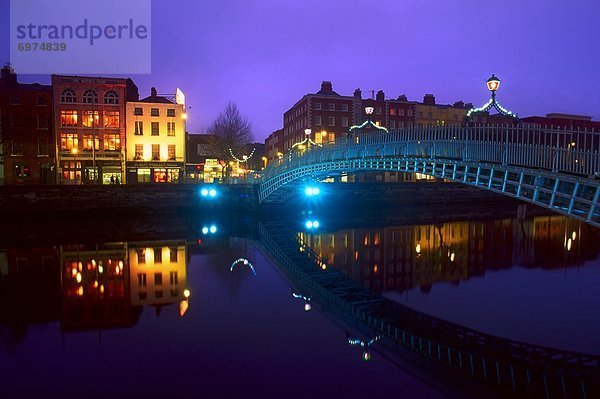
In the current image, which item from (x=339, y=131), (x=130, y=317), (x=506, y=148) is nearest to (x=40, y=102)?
(x=339, y=131)

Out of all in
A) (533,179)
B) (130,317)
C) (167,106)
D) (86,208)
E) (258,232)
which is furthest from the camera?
(167,106)

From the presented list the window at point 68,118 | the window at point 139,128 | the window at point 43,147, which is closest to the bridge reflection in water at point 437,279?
the window at point 139,128

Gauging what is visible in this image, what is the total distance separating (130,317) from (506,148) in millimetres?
12342

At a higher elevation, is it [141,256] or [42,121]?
[42,121]

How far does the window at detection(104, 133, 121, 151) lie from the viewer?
45.2 m

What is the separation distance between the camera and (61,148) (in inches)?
1736

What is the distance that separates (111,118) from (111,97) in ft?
7.71

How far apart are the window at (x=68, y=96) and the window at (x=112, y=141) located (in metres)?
5.04

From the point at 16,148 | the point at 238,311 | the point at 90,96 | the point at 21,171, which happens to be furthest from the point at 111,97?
the point at 238,311

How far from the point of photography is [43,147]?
45.0 meters

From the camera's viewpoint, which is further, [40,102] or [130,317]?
[40,102]

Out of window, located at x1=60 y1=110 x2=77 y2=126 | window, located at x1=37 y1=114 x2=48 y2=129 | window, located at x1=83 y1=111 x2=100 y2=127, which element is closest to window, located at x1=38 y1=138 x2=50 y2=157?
window, located at x1=37 y1=114 x2=48 y2=129

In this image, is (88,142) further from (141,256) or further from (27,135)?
(141,256)

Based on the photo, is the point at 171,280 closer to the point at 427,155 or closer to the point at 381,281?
the point at 381,281
